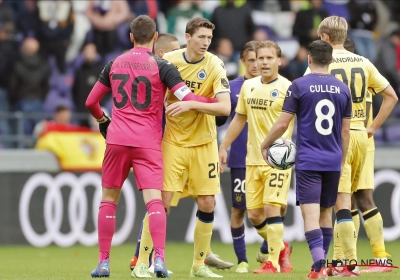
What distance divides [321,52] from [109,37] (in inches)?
393

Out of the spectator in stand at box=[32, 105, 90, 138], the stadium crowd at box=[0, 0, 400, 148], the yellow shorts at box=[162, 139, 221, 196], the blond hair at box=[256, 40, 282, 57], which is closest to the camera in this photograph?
the yellow shorts at box=[162, 139, 221, 196]

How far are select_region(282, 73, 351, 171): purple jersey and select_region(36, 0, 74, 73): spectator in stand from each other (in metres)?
9.76

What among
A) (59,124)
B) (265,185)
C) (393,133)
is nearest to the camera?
(265,185)

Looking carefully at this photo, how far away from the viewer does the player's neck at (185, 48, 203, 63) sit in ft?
33.2

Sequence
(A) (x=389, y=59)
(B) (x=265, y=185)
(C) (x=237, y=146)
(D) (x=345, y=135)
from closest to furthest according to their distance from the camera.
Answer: (D) (x=345, y=135) < (B) (x=265, y=185) < (C) (x=237, y=146) < (A) (x=389, y=59)

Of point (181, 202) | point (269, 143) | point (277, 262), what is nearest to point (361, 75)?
point (269, 143)

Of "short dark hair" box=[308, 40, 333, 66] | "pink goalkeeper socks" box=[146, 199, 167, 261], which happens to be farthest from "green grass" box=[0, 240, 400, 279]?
"short dark hair" box=[308, 40, 333, 66]

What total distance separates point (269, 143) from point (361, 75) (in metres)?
1.45

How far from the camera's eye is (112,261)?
1290cm

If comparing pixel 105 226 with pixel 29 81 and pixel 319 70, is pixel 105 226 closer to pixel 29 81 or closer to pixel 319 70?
pixel 319 70

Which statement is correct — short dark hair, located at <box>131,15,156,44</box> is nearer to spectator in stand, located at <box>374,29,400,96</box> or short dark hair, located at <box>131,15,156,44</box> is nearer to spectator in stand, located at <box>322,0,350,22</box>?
spectator in stand, located at <box>374,29,400,96</box>

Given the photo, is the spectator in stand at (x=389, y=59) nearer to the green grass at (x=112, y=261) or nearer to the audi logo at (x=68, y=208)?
the green grass at (x=112, y=261)

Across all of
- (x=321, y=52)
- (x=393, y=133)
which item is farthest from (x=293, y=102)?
(x=393, y=133)

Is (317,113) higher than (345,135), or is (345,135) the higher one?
(317,113)
